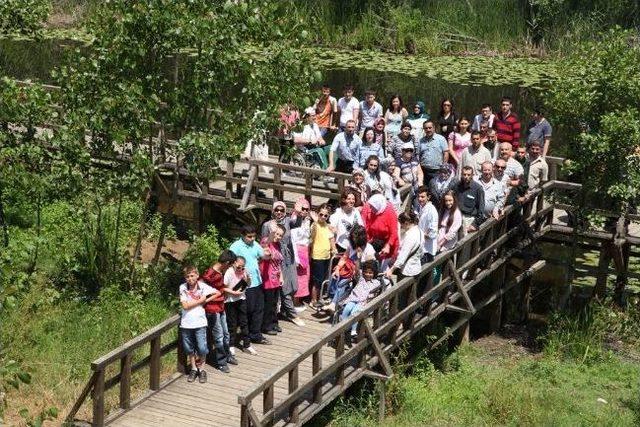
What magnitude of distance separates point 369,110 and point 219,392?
7.54 meters

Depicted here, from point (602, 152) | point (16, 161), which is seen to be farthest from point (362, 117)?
point (16, 161)

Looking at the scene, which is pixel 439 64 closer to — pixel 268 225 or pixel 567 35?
pixel 567 35

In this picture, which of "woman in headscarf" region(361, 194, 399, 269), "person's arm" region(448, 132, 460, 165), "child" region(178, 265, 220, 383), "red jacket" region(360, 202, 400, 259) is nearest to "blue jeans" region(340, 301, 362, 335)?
"woman in headscarf" region(361, 194, 399, 269)

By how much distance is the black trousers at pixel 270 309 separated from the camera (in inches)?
707

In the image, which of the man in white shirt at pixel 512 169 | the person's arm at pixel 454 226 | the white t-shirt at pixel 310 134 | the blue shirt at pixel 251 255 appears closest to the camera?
the blue shirt at pixel 251 255

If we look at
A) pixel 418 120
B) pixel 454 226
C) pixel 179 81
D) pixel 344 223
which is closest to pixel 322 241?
pixel 344 223

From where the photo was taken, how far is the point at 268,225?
1806cm

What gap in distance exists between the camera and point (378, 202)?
18.5 m

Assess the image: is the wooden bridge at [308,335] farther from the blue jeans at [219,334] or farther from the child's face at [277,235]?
the child's face at [277,235]

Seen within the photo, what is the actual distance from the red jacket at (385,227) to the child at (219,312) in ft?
7.80

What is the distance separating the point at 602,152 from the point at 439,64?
800 inches

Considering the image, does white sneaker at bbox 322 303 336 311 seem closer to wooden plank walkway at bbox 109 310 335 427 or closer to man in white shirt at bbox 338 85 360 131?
wooden plank walkway at bbox 109 310 335 427

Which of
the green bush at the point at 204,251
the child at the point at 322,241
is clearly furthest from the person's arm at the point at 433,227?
the green bush at the point at 204,251

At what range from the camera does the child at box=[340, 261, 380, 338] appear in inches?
698
